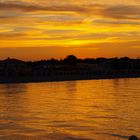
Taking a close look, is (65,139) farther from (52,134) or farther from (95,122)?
(95,122)

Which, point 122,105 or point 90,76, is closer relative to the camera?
point 122,105

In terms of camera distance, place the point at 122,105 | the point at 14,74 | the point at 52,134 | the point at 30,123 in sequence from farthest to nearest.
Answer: the point at 14,74 → the point at 122,105 → the point at 30,123 → the point at 52,134

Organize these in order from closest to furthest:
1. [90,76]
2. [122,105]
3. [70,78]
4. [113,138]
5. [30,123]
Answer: [113,138], [30,123], [122,105], [70,78], [90,76]

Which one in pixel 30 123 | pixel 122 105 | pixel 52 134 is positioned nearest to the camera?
pixel 52 134

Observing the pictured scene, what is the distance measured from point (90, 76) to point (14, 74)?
29127mm

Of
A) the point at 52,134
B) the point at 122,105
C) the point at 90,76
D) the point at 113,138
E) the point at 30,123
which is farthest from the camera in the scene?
the point at 90,76

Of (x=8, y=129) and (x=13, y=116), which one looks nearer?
(x=8, y=129)

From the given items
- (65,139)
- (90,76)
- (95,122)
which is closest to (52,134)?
(65,139)

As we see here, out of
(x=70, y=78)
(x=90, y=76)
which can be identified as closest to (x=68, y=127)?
(x=70, y=78)

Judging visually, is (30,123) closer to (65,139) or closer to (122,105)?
(65,139)

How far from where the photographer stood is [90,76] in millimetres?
153375

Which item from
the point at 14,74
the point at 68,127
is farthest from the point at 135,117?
the point at 14,74

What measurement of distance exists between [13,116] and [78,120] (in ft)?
16.3

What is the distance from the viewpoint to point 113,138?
23109 millimetres
